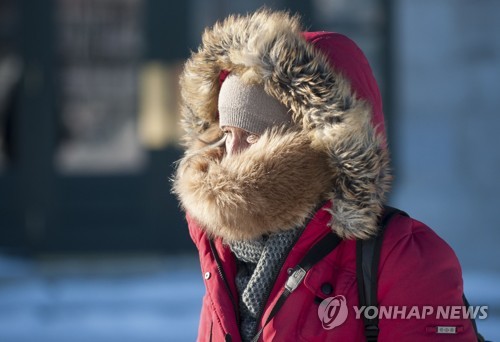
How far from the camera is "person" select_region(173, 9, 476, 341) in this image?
1797 millimetres

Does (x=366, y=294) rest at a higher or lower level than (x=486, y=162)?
higher

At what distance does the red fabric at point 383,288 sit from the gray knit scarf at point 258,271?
0.03m

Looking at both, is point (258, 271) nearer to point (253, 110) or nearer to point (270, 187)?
point (270, 187)

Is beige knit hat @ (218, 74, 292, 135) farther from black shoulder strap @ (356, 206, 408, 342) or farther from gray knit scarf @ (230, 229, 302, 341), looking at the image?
black shoulder strap @ (356, 206, 408, 342)

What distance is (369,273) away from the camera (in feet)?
5.92

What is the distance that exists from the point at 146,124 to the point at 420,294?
564cm

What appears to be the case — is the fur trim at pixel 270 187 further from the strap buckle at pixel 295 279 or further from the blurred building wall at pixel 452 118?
the blurred building wall at pixel 452 118

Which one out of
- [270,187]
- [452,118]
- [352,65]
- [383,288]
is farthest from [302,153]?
[452,118]

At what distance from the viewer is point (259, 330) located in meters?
1.90

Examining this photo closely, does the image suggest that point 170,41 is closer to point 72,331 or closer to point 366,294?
point 72,331

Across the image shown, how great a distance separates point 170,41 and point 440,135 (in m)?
2.40

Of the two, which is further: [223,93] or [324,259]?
[223,93]

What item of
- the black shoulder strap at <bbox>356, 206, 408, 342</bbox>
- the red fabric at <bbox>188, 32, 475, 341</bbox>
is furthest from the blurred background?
the black shoulder strap at <bbox>356, 206, 408, 342</bbox>

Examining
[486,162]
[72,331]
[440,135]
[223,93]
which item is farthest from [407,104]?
[223,93]
